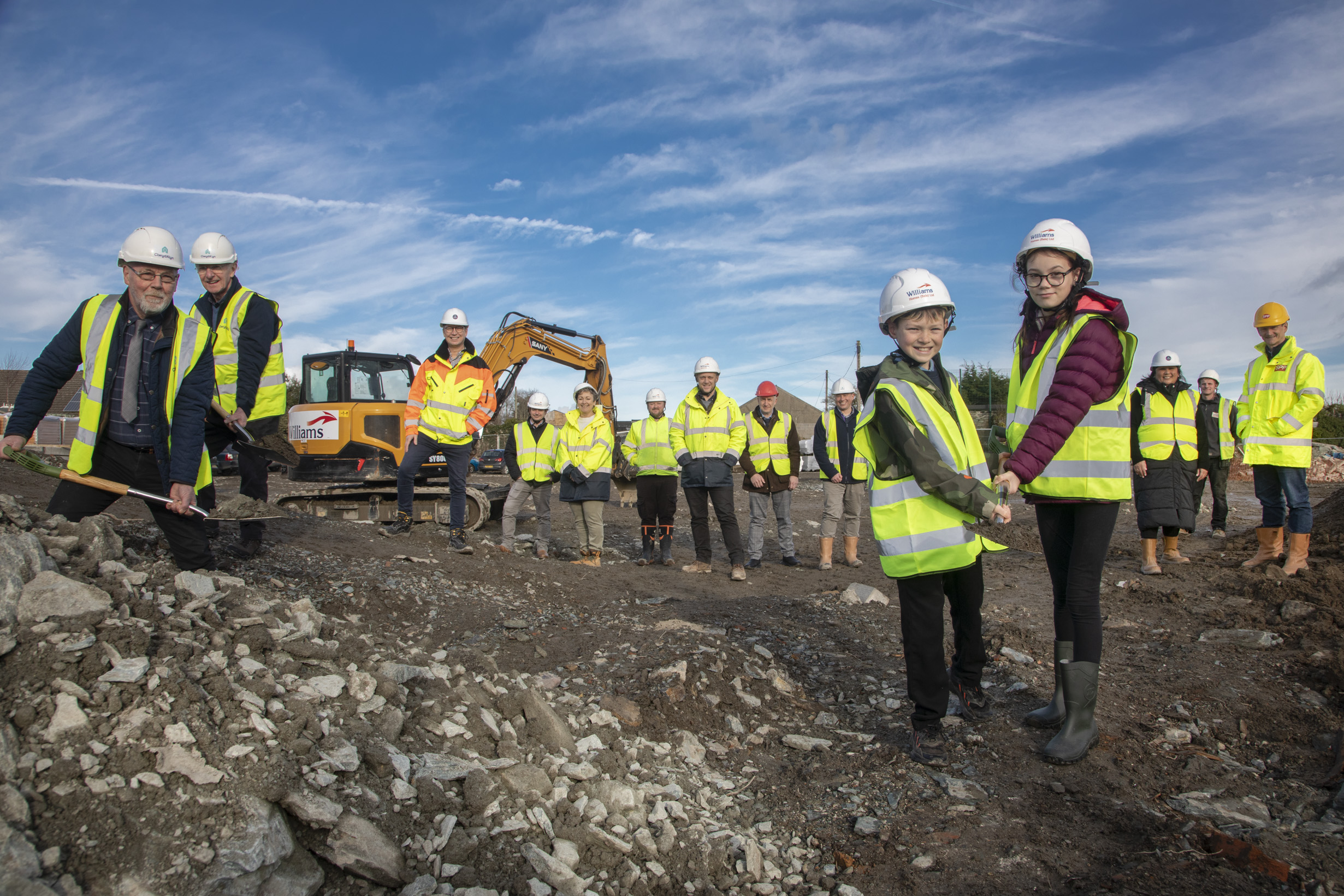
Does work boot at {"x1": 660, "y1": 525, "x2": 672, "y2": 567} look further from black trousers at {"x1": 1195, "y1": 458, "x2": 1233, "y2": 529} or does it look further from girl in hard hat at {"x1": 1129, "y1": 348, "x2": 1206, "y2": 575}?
black trousers at {"x1": 1195, "y1": 458, "x2": 1233, "y2": 529}

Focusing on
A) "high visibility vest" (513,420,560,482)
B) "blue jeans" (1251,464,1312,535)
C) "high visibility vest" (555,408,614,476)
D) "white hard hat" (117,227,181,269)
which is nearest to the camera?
"white hard hat" (117,227,181,269)

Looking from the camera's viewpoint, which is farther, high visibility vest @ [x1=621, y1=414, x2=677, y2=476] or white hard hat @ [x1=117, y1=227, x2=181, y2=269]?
high visibility vest @ [x1=621, y1=414, x2=677, y2=476]

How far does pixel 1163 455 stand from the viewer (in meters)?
7.08

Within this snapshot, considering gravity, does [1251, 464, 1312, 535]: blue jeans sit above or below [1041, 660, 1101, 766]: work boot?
above

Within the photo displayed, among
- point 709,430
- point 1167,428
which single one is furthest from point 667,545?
point 1167,428

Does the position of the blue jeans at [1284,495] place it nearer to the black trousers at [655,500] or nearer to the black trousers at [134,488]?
the black trousers at [655,500]

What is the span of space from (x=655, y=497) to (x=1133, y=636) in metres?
4.59

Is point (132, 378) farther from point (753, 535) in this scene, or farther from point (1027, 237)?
point (753, 535)

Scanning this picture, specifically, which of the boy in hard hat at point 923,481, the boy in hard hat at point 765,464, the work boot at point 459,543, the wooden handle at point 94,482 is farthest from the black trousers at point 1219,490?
the wooden handle at point 94,482

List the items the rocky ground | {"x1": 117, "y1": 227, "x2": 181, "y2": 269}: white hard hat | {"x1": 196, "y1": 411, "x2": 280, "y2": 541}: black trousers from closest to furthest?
the rocky ground, {"x1": 117, "y1": 227, "x2": 181, "y2": 269}: white hard hat, {"x1": 196, "y1": 411, "x2": 280, "y2": 541}: black trousers

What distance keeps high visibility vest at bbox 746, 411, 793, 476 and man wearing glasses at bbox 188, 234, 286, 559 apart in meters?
4.37

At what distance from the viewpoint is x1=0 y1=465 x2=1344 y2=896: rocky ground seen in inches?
86.6

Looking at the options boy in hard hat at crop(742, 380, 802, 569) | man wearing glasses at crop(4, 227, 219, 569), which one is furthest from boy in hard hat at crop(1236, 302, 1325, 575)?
man wearing glasses at crop(4, 227, 219, 569)

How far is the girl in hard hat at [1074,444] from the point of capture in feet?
9.82
